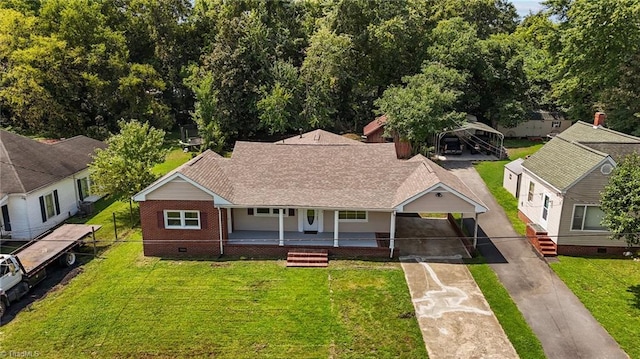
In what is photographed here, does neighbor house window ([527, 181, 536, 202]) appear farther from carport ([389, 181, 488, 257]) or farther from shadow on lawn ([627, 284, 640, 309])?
shadow on lawn ([627, 284, 640, 309])

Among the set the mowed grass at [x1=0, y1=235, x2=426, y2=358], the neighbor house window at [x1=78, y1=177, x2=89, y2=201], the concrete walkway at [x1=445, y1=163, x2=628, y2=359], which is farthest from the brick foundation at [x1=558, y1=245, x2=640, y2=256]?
the neighbor house window at [x1=78, y1=177, x2=89, y2=201]

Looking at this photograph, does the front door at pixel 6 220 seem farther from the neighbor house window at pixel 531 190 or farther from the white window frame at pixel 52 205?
the neighbor house window at pixel 531 190

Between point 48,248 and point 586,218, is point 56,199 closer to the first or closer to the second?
point 48,248

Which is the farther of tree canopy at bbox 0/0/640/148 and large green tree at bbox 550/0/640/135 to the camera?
tree canopy at bbox 0/0/640/148

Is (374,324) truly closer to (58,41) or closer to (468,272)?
(468,272)

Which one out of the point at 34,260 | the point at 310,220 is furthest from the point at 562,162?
the point at 34,260
